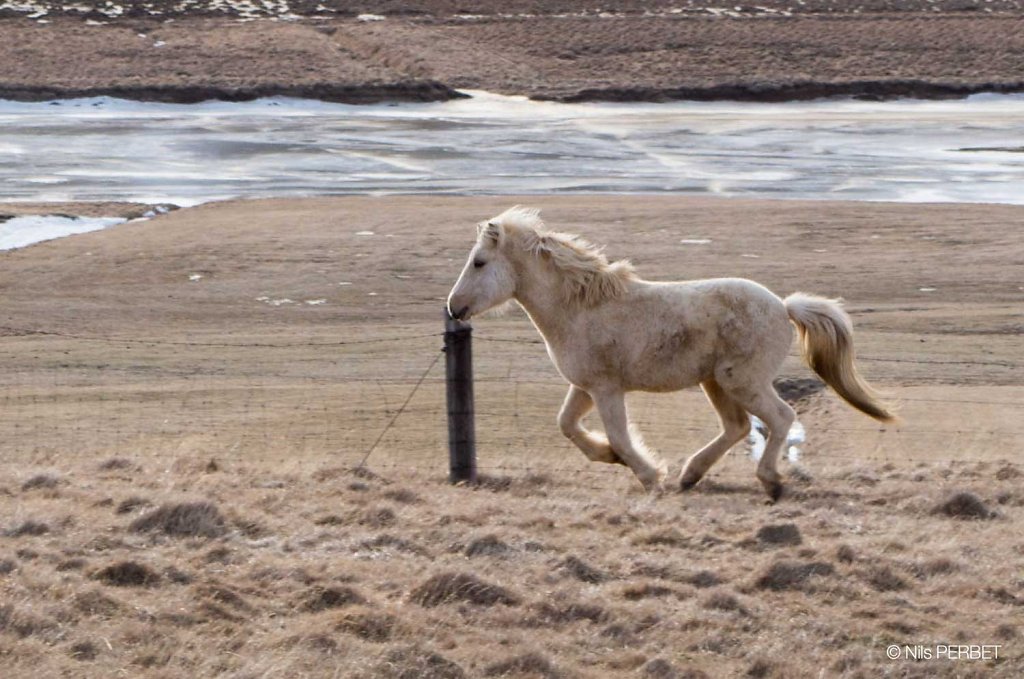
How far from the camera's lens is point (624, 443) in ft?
33.6

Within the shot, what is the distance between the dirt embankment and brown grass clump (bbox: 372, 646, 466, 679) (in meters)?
40.6

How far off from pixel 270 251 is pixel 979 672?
59.9 ft

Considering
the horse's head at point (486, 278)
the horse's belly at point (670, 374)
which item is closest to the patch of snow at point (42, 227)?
the horse's head at point (486, 278)

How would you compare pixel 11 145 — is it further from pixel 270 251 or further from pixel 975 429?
pixel 975 429

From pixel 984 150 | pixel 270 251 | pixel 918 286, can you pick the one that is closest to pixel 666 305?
pixel 918 286

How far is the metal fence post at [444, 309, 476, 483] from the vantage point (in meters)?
10.3

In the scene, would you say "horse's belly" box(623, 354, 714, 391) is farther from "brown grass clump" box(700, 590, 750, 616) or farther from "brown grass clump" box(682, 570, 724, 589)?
"brown grass clump" box(700, 590, 750, 616)

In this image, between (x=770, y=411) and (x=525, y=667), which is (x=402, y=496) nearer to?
(x=770, y=411)

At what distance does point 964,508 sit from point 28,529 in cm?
501

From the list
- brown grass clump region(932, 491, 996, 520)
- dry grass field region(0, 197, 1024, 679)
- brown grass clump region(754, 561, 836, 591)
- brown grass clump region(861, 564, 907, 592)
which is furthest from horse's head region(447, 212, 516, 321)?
brown grass clump region(861, 564, 907, 592)

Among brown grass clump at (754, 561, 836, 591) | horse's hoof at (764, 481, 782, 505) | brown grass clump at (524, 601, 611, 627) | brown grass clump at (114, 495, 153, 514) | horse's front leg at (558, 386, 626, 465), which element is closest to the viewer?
Result: brown grass clump at (524, 601, 611, 627)

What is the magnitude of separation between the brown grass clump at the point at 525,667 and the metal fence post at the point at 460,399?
3.77 m

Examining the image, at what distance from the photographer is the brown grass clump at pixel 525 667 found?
252 inches

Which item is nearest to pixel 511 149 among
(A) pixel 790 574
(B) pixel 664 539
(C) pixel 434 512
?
(C) pixel 434 512
